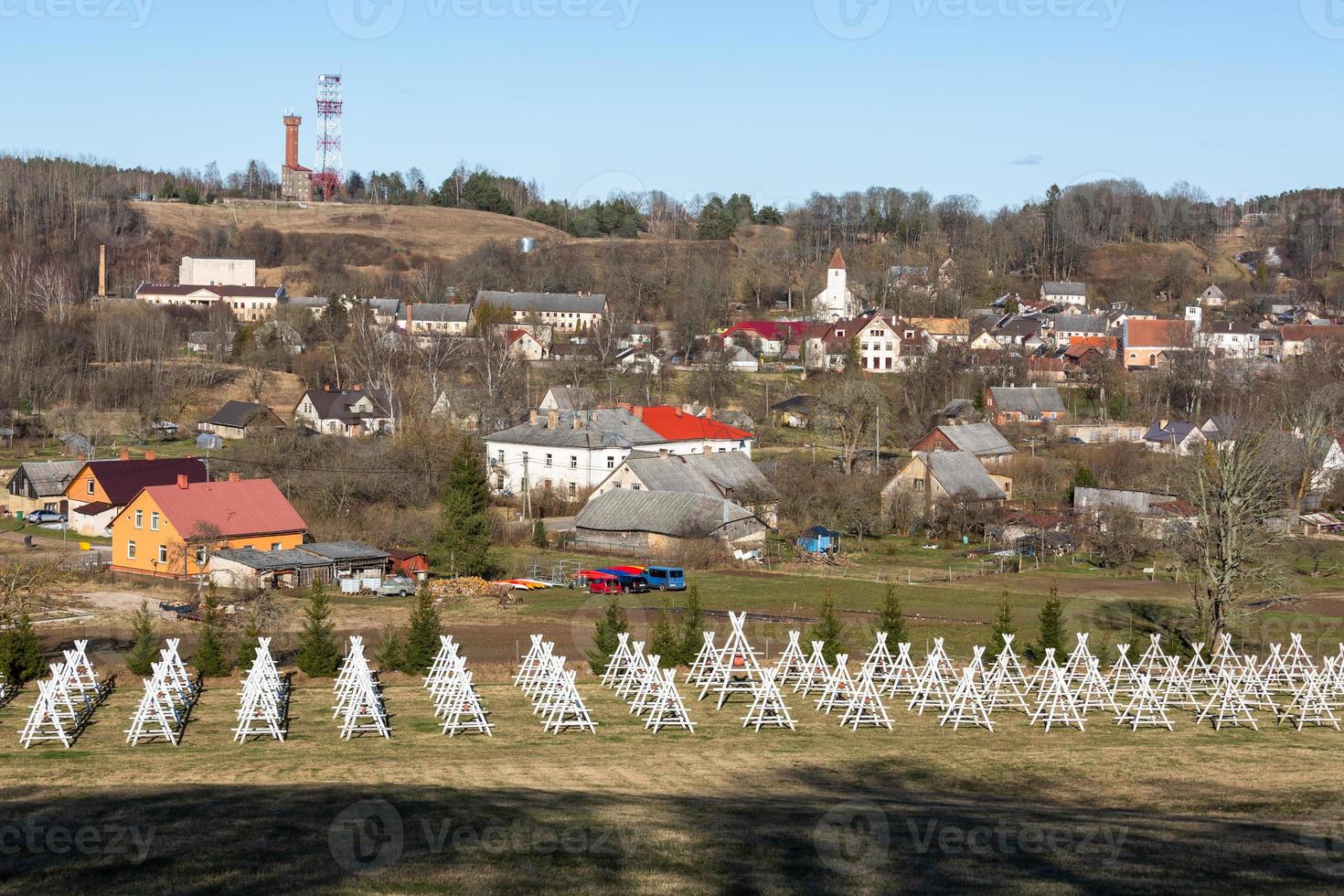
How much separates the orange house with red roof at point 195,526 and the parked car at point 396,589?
169 inches

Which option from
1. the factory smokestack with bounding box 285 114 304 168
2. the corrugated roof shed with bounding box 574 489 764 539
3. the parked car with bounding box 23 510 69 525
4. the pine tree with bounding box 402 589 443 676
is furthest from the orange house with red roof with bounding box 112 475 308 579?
the factory smokestack with bounding box 285 114 304 168

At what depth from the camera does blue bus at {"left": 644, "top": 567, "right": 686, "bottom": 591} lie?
40.6 m

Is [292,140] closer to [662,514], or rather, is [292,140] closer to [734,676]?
[662,514]

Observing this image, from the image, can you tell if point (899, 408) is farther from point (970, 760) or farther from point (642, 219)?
point (642, 219)

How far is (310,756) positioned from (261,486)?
25.0m

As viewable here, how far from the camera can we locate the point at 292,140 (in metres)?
153

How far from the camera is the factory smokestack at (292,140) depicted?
149625 millimetres

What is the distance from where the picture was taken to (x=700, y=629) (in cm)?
2919

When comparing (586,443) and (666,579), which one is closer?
(666,579)

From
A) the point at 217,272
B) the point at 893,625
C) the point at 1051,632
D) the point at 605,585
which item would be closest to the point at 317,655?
the point at 893,625

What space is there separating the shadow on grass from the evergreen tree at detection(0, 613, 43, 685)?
9488 mm

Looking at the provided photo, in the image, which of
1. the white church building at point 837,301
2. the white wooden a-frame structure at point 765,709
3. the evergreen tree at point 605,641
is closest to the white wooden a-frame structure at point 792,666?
the white wooden a-frame structure at point 765,709

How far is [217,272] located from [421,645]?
103038mm

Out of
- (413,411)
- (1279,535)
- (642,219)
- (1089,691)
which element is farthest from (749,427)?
(642,219)
